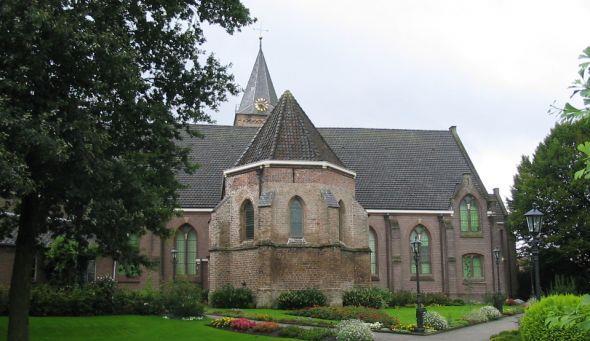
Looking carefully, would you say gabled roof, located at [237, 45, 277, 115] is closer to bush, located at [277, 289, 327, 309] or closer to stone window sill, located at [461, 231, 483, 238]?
stone window sill, located at [461, 231, 483, 238]

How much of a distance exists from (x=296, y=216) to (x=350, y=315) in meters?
7.78

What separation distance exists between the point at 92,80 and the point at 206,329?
1051 centimetres

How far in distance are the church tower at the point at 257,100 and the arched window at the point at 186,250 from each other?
854 inches

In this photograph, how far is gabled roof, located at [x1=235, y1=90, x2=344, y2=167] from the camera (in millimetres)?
33750

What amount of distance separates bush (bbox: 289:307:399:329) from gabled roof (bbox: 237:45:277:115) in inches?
1454

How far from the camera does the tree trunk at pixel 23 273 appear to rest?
1695cm

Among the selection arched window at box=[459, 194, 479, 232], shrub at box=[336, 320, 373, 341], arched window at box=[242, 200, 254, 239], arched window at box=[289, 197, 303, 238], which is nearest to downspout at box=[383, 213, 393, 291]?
arched window at box=[459, 194, 479, 232]

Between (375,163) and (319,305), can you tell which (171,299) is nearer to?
(319,305)

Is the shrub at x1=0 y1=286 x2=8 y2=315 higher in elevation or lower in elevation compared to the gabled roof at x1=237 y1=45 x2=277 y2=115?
lower

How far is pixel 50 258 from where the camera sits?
110 ft

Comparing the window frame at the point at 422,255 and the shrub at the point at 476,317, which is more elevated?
the window frame at the point at 422,255

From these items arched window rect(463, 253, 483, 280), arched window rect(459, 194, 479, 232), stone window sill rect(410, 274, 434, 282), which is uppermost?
arched window rect(459, 194, 479, 232)

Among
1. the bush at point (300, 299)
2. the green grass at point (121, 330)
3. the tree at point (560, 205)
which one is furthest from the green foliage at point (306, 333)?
the tree at point (560, 205)

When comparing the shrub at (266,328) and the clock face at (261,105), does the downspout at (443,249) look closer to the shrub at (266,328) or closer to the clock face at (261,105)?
the shrub at (266,328)
